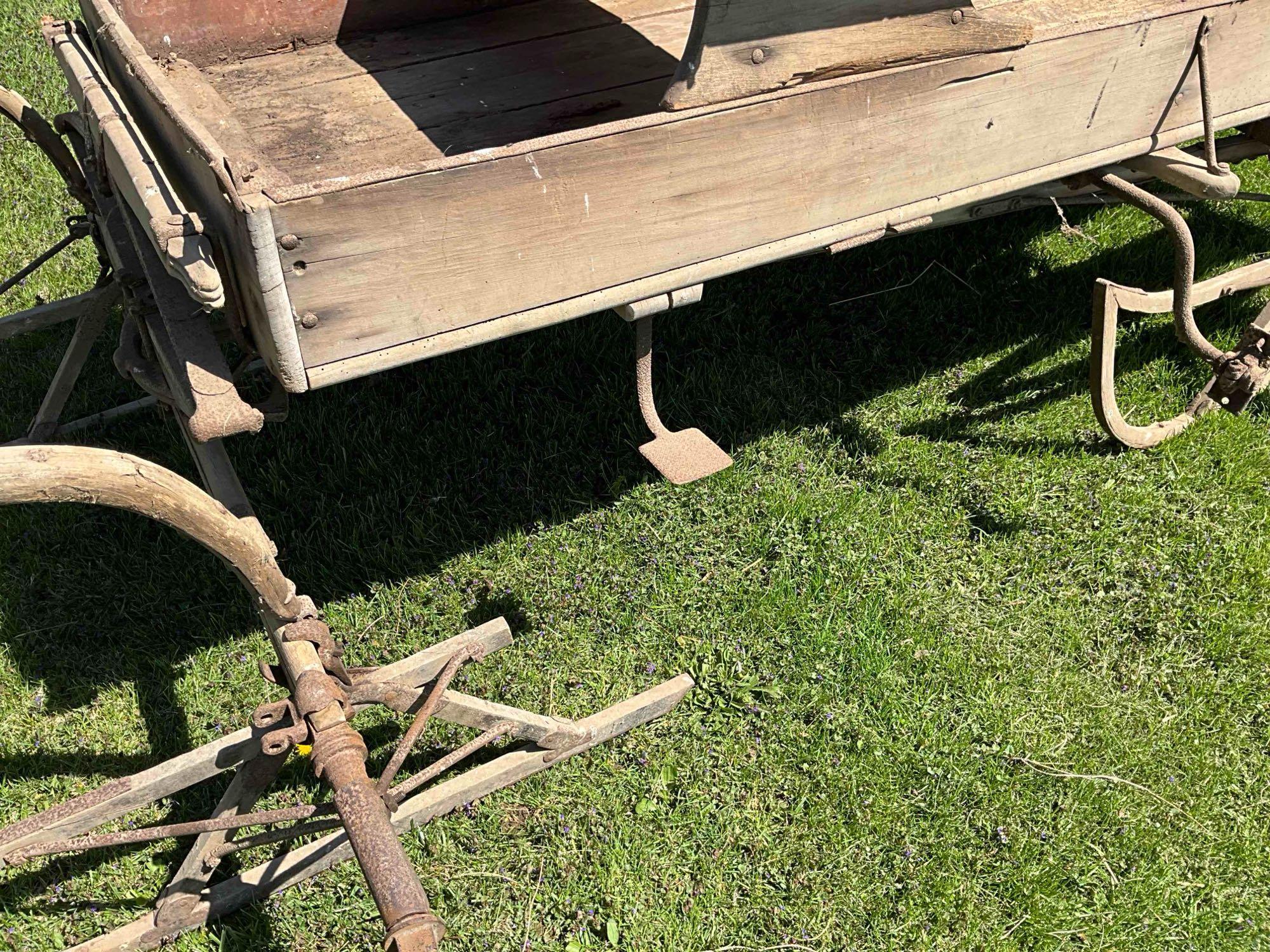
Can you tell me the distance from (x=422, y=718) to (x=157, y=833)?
519mm

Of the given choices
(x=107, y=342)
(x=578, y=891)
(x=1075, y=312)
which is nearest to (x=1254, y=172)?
(x=1075, y=312)

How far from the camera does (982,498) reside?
3.53 m

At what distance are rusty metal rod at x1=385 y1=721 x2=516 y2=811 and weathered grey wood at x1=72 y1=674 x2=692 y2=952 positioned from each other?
1.08 ft

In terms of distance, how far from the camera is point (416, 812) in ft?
8.53

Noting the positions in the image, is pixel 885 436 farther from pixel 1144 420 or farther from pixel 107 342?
pixel 107 342

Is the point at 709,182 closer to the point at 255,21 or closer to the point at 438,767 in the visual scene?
the point at 438,767

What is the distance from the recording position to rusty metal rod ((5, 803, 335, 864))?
1.88 metres

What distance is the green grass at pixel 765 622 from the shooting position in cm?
262

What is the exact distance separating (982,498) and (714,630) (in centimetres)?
111

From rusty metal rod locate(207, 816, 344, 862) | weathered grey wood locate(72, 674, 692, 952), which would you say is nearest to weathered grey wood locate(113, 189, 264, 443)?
rusty metal rod locate(207, 816, 344, 862)

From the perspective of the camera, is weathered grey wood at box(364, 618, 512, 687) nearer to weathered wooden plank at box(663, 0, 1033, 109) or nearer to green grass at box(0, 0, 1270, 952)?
green grass at box(0, 0, 1270, 952)

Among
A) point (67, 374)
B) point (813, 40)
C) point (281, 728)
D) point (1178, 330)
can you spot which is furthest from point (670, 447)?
point (67, 374)

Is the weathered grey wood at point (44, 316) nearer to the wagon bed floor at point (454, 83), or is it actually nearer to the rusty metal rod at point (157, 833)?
the wagon bed floor at point (454, 83)

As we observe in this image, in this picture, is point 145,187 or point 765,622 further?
point 765,622
